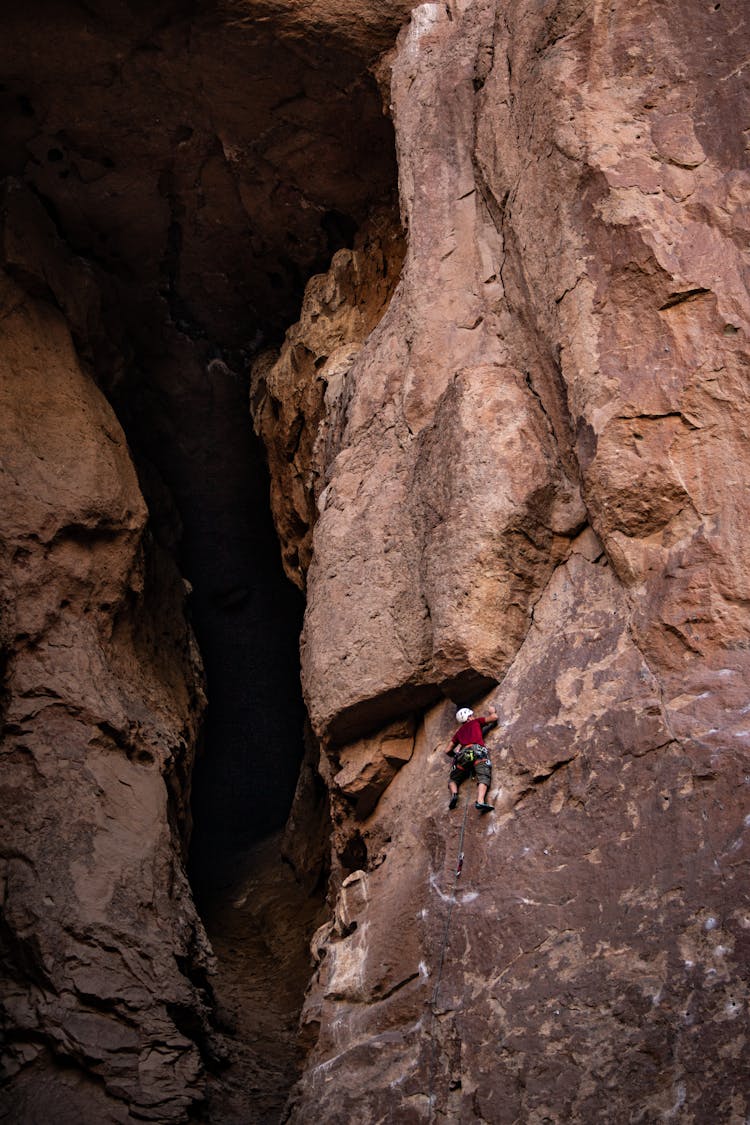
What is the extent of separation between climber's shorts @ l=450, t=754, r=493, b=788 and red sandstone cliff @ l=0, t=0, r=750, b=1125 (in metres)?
0.14

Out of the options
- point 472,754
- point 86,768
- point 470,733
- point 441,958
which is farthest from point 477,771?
point 86,768

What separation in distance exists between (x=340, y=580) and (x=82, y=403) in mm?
3960

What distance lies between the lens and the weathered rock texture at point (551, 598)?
655 cm

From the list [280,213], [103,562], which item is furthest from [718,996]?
[280,213]

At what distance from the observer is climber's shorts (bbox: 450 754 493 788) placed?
765cm

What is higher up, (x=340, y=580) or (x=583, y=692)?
(x=340, y=580)

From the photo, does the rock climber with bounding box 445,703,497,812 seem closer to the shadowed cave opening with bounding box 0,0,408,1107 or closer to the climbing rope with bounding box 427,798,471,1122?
the climbing rope with bounding box 427,798,471,1122

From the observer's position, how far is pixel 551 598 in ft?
27.0

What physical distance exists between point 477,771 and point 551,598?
130cm

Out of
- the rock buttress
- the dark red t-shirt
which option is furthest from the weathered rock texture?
the rock buttress

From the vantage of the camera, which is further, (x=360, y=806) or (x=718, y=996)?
(x=360, y=806)

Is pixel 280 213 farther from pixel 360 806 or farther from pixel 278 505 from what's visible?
pixel 360 806

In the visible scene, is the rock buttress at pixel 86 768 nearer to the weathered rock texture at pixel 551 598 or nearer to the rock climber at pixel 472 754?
the weathered rock texture at pixel 551 598

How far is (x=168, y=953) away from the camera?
9.65m
